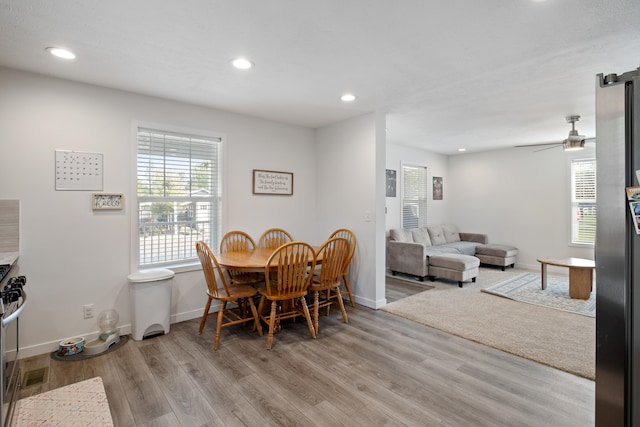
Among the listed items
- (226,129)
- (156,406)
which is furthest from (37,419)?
(226,129)

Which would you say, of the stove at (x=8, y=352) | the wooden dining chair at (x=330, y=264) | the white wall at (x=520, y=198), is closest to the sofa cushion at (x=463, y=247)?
the white wall at (x=520, y=198)

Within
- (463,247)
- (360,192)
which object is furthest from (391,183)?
(360,192)

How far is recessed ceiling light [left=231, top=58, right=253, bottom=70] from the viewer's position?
246 centimetres

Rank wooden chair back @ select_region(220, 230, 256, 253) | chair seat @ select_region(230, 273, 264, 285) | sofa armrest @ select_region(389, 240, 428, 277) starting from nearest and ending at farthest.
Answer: chair seat @ select_region(230, 273, 264, 285), wooden chair back @ select_region(220, 230, 256, 253), sofa armrest @ select_region(389, 240, 428, 277)

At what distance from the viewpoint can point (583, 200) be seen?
18.8ft

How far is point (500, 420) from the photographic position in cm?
186

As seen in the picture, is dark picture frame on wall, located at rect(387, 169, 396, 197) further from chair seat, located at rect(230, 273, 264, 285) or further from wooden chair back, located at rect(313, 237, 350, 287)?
chair seat, located at rect(230, 273, 264, 285)

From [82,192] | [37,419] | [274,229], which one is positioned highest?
[82,192]

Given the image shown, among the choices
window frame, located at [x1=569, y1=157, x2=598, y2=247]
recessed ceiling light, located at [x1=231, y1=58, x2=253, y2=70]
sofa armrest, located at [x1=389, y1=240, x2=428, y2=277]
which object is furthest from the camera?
window frame, located at [x1=569, y1=157, x2=598, y2=247]

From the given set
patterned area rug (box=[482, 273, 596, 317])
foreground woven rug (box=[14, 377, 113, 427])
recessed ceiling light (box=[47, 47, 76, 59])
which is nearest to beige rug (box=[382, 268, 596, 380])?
patterned area rug (box=[482, 273, 596, 317])

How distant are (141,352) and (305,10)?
115 inches

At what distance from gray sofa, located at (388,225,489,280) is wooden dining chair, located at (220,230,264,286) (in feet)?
8.97

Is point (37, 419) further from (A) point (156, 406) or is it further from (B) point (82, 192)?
(B) point (82, 192)

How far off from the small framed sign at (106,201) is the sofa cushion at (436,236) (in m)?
5.39
